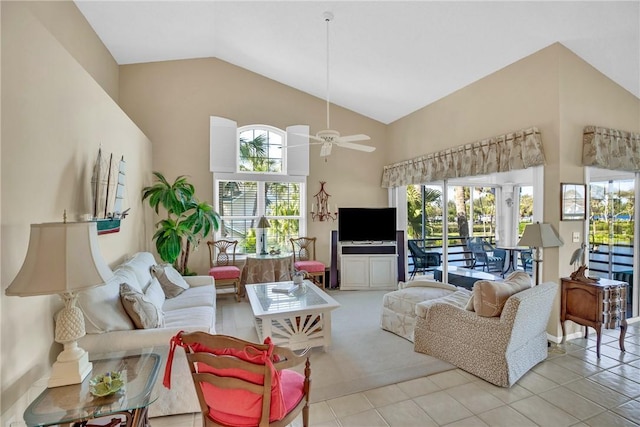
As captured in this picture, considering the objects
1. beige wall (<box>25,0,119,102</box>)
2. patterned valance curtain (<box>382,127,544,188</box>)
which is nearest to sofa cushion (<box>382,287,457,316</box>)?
patterned valance curtain (<box>382,127,544,188</box>)

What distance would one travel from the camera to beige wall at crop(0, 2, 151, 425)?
1707mm

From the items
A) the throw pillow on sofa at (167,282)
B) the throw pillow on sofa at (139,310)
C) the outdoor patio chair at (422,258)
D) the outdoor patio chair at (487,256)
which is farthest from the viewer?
the outdoor patio chair at (422,258)

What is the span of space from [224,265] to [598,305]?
5116 mm

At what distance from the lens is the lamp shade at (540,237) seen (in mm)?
3314

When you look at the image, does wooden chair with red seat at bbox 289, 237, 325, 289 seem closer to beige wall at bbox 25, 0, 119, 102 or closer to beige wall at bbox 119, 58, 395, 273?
beige wall at bbox 119, 58, 395, 273

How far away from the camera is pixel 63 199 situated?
7.80 ft

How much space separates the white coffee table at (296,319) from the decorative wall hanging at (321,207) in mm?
2913

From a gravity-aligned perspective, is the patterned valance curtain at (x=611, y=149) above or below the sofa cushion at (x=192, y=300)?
above

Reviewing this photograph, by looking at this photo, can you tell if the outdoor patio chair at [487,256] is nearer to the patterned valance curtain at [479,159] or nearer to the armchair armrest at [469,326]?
the patterned valance curtain at [479,159]

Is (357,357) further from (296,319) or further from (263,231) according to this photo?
(263,231)

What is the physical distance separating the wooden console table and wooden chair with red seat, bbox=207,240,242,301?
4481mm

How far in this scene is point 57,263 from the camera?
1.57m

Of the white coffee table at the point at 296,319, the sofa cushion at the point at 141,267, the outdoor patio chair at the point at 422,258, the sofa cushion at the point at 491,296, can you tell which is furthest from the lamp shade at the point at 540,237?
the sofa cushion at the point at 141,267

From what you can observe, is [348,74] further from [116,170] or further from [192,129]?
[116,170]
